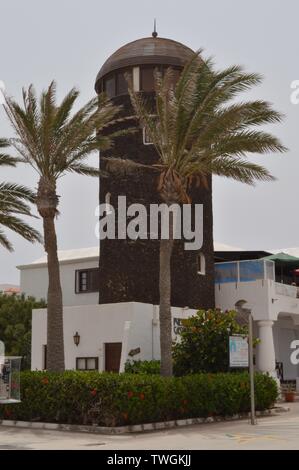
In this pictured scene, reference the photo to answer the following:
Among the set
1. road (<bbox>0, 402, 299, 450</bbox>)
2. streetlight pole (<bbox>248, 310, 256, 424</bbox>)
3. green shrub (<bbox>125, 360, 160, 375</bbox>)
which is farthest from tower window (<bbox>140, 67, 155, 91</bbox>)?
road (<bbox>0, 402, 299, 450</bbox>)

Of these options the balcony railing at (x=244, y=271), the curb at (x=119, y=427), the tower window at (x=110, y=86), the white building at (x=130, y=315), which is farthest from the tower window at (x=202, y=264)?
the curb at (x=119, y=427)

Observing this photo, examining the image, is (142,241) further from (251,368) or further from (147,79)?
(251,368)

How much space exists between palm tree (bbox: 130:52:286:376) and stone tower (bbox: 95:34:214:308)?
6.02 m

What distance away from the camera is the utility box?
66.1 ft

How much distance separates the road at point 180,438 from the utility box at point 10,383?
2.68 feet

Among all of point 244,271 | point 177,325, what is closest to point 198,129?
point 177,325

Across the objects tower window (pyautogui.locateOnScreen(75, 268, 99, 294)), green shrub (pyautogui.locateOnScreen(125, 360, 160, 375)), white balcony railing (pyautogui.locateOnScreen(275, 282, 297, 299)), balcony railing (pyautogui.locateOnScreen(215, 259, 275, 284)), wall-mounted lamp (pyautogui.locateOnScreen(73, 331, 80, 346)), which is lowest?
green shrub (pyautogui.locateOnScreen(125, 360, 160, 375))

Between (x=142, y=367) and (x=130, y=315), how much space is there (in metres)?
2.14

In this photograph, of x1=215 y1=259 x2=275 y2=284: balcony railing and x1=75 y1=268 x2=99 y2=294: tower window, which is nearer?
x1=215 y1=259 x2=275 y2=284: balcony railing

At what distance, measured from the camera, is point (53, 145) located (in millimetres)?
21891

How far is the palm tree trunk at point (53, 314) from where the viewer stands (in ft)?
70.6

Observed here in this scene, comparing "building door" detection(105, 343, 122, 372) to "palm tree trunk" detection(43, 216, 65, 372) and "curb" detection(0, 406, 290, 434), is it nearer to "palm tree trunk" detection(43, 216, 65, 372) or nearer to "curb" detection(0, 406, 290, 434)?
"palm tree trunk" detection(43, 216, 65, 372)
